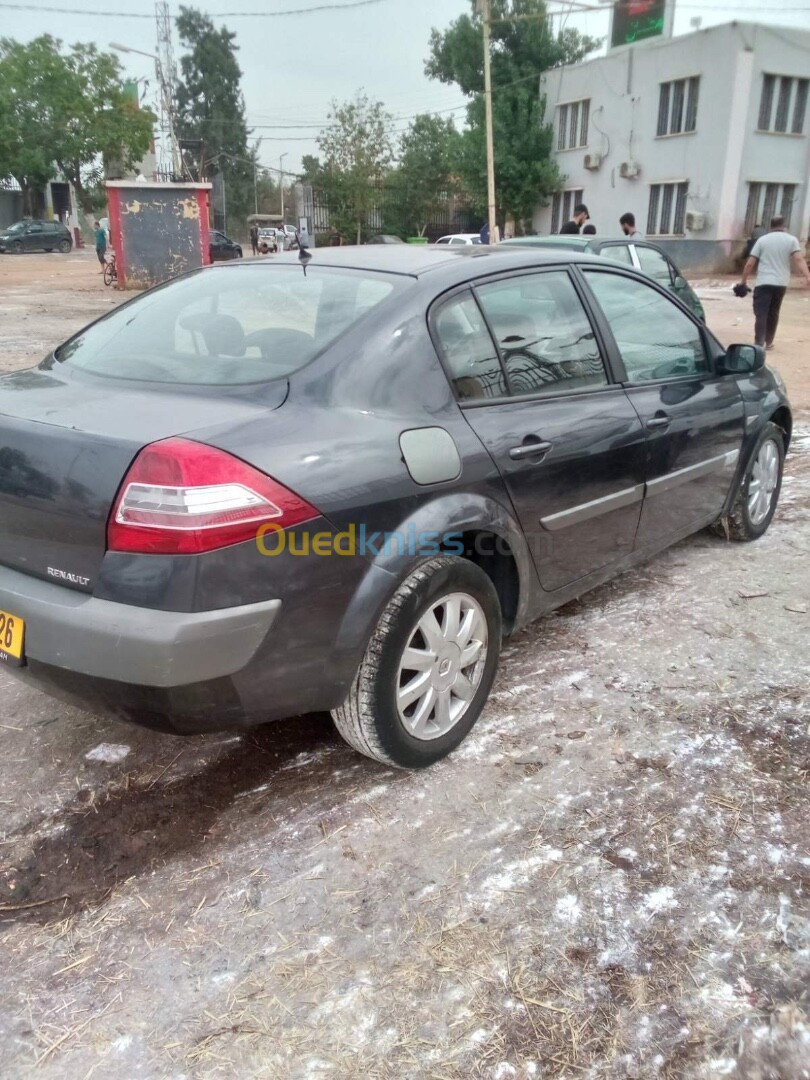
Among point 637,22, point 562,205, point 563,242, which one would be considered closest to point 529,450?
point 563,242

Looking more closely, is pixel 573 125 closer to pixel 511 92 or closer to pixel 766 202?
pixel 511 92

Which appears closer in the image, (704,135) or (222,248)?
(704,135)

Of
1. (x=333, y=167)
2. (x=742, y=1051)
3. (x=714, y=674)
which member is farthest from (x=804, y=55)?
(x=742, y=1051)

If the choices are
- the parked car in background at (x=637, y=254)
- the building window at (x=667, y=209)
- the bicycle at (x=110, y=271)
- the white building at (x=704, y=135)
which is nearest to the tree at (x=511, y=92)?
the white building at (x=704, y=135)

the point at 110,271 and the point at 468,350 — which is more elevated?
the point at 468,350

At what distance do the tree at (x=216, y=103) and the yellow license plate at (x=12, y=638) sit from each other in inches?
3071

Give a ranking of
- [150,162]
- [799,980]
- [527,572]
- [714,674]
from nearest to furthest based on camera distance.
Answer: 1. [799,980]
2. [527,572]
3. [714,674]
4. [150,162]

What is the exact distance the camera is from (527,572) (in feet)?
10.1

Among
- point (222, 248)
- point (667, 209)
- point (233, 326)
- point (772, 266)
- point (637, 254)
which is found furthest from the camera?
point (222, 248)

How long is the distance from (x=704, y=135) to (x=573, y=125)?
6.83 metres

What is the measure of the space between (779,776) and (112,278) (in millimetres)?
22802

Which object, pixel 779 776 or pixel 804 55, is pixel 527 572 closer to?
pixel 779 776

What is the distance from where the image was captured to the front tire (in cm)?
253

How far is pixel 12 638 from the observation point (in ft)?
7.64
